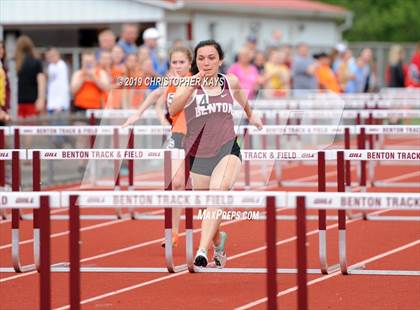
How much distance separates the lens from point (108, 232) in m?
14.5

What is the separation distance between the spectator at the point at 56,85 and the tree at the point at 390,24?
116ft

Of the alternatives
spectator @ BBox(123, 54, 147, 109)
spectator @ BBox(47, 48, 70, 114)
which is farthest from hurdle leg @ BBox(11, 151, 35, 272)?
spectator @ BBox(47, 48, 70, 114)

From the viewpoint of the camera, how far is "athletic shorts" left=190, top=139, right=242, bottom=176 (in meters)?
11.1

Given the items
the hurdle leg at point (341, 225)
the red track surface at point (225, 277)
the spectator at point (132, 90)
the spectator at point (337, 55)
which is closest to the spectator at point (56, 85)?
the spectator at point (132, 90)

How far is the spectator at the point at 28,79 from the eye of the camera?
65.4 ft

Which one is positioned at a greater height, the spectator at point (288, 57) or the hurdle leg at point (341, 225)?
the spectator at point (288, 57)

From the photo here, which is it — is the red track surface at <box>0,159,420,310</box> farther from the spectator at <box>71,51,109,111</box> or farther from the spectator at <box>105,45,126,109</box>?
the spectator at <box>71,51,109,111</box>

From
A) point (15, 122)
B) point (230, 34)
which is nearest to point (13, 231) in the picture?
point (15, 122)

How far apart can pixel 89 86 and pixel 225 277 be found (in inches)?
379

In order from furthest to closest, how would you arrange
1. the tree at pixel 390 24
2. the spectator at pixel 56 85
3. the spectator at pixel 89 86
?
Answer: the tree at pixel 390 24
the spectator at pixel 56 85
the spectator at pixel 89 86

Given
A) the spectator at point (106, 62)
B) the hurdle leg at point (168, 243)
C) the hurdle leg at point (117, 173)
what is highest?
the spectator at point (106, 62)

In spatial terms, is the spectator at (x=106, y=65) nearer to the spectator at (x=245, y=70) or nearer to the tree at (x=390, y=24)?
the spectator at (x=245, y=70)

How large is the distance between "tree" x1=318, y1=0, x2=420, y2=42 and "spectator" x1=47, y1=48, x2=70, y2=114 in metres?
35.4

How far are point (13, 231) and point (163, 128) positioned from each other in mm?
3538
